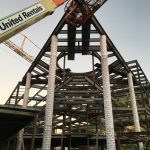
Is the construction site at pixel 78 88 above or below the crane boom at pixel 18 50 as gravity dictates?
below

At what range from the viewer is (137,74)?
26.5 metres

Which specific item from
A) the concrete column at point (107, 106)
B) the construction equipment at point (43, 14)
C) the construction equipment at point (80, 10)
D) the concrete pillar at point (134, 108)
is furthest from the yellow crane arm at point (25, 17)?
the concrete pillar at point (134, 108)

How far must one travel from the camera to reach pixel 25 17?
591 inches

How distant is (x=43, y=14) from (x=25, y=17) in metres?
1.84

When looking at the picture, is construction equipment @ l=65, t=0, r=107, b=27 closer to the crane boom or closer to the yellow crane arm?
the yellow crane arm

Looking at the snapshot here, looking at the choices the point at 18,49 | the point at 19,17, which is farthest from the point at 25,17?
the point at 18,49

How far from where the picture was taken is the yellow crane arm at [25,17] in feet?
45.1

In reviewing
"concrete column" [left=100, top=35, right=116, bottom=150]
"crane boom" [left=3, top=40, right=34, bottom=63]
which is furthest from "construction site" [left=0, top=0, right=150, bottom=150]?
"crane boom" [left=3, top=40, right=34, bottom=63]

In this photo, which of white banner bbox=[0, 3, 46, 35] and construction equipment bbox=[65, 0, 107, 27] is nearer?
white banner bbox=[0, 3, 46, 35]

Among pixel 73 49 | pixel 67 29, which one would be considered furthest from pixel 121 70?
pixel 67 29

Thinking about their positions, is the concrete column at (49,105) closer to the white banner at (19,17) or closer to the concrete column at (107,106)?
the concrete column at (107,106)

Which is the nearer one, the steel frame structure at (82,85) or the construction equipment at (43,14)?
the construction equipment at (43,14)

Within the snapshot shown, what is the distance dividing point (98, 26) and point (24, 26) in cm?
822

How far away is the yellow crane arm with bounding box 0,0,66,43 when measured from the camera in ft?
45.1
